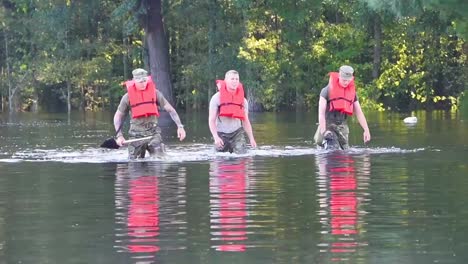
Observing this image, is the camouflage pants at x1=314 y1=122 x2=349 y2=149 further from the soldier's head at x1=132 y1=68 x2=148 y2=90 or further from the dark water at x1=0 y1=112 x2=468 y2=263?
the soldier's head at x1=132 y1=68 x2=148 y2=90

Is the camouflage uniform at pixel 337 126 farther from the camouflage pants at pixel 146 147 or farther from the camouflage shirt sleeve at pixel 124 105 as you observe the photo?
the camouflage shirt sleeve at pixel 124 105

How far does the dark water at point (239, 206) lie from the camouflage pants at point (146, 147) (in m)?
0.22

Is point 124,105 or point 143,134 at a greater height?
point 124,105

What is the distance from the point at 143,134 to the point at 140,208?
8.80 metres

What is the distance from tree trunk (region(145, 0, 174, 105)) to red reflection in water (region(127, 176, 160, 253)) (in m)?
31.7

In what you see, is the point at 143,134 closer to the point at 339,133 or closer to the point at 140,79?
the point at 140,79

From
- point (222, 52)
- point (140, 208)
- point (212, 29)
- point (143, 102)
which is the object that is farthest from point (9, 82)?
point (140, 208)

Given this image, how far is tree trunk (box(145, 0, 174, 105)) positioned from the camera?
5078 cm

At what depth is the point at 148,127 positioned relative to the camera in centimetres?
2397

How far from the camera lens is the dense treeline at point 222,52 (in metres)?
54.8

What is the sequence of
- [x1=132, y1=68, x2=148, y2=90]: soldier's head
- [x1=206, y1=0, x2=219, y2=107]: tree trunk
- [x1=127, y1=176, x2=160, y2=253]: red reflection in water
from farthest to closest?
1. [x1=206, y1=0, x2=219, y2=107]: tree trunk
2. [x1=132, y1=68, x2=148, y2=90]: soldier's head
3. [x1=127, y1=176, x2=160, y2=253]: red reflection in water

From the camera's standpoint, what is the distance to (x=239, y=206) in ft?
49.9

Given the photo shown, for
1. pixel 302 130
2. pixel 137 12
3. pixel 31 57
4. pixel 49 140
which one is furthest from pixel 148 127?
pixel 31 57

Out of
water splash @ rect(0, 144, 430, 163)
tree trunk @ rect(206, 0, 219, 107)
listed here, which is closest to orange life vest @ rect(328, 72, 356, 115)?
water splash @ rect(0, 144, 430, 163)
